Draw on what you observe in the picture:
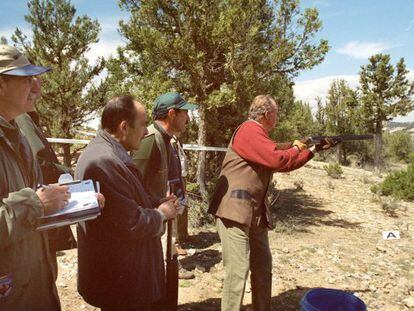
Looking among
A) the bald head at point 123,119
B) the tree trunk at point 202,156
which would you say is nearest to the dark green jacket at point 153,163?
the bald head at point 123,119

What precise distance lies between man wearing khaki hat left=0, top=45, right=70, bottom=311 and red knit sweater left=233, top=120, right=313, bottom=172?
187cm

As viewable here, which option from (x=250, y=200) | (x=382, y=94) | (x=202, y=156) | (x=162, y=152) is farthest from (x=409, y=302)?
(x=382, y=94)

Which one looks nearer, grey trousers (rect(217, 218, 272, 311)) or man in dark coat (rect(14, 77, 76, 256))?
man in dark coat (rect(14, 77, 76, 256))

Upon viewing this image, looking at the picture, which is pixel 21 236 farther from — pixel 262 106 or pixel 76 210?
pixel 262 106

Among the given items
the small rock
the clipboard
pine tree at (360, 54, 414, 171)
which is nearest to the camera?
the clipboard

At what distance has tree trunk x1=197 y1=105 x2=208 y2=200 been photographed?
756cm

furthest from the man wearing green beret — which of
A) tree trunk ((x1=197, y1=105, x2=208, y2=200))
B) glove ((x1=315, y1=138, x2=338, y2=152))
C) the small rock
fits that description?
tree trunk ((x1=197, y1=105, x2=208, y2=200))

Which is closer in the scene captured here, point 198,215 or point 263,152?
point 263,152

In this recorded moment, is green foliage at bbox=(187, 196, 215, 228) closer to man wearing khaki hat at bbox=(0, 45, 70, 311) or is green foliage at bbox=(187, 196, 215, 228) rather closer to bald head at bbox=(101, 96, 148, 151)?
bald head at bbox=(101, 96, 148, 151)

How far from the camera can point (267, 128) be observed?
3.47 metres

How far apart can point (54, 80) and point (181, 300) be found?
10.1 metres

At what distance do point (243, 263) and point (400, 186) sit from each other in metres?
10.4

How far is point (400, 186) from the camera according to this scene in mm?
11773

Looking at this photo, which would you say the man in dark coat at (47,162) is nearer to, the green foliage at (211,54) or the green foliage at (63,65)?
the green foliage at (211,54)
